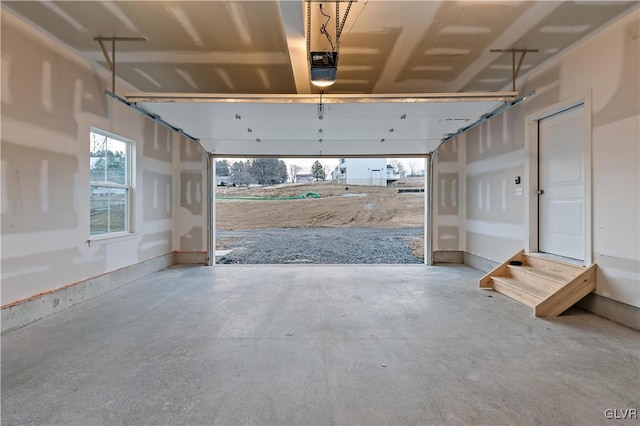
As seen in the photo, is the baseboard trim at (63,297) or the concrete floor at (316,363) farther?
the baseboard trim at (63,297)

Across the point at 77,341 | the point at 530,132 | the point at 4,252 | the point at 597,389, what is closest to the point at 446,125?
the point at 530,132

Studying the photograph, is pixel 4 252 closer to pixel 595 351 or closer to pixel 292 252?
pixel 595 351

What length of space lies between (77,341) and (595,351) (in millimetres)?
4537

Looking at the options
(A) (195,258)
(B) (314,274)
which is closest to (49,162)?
(A) (195,258)

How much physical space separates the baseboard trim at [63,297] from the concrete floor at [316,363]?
199 mm

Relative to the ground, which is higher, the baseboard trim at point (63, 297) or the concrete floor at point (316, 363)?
the baseboard trim at point (63, 297)

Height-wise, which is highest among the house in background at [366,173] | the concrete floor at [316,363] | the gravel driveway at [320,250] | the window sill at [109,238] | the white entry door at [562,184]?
the house in background at [366,173]

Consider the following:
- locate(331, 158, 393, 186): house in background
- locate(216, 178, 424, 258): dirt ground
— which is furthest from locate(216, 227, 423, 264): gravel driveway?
locate(331, 158, 393, 186): house in background

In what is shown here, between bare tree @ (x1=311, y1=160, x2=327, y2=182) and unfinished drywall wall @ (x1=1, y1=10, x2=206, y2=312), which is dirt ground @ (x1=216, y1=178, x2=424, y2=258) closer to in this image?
bare tree @ (x1=311, y1=160, x2=327, y2=182)

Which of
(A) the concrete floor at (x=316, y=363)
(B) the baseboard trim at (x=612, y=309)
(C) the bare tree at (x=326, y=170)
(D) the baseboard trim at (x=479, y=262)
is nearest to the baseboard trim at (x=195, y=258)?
(A) the concrete floor at (x=316, y=363)

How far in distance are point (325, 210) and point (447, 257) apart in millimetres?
12169

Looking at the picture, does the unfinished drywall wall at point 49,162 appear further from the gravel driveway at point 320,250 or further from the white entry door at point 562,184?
the white entry door at point 562,184

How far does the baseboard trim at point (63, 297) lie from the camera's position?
2.83 metres

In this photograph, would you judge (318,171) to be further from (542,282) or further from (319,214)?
(542,282)
